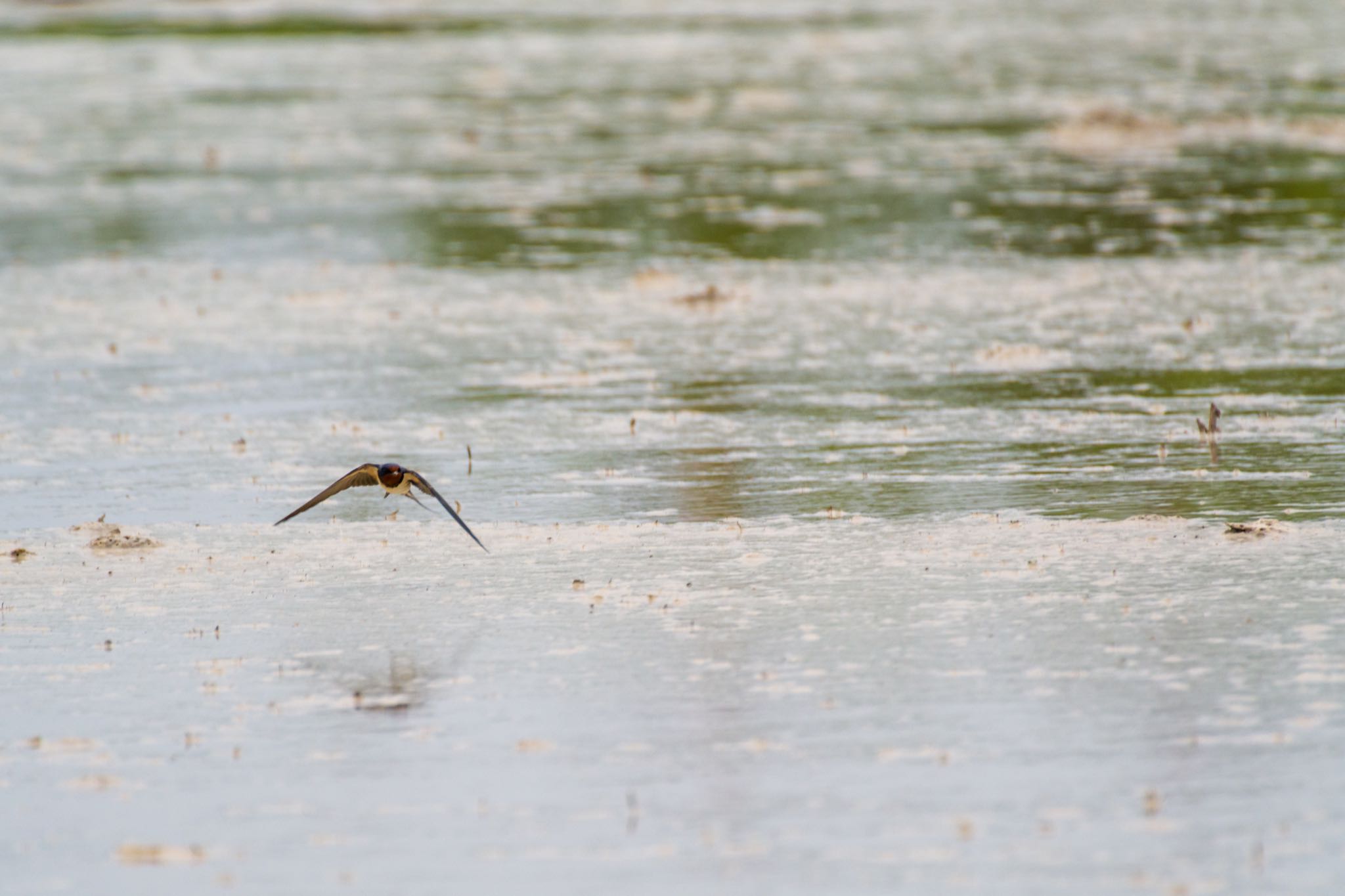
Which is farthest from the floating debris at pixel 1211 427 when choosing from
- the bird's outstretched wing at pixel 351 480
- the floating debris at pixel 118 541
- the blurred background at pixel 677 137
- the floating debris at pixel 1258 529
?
the blurred background at pixel 677 137

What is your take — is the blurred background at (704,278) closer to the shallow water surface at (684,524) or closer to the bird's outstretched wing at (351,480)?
the shallow water surface at (684,524)

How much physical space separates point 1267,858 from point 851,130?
2001 cm

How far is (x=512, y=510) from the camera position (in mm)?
9758

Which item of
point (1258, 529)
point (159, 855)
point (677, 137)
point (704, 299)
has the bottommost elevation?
point (159, 855)

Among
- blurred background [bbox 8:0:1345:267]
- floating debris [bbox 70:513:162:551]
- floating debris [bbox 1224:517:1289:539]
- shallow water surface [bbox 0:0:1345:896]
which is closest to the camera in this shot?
shallow water surface [bbox 0:0:1345:896]

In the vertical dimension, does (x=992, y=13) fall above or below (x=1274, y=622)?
above

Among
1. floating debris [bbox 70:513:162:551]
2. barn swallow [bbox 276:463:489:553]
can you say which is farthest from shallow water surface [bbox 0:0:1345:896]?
barn swallow [bbox 276:463:489:553]

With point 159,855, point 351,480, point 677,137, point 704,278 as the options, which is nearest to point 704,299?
point 704,278

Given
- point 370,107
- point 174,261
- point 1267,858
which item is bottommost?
point 1267,858

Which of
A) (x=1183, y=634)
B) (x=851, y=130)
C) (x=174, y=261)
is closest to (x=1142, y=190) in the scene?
(x=851, y=130)

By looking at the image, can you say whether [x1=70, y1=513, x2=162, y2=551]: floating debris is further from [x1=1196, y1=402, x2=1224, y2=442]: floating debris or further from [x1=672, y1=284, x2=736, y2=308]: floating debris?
[x1=672, y1=284, x2=736, y2=308]: floating debris

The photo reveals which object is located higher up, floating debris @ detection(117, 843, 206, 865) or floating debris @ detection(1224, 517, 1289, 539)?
floating debris @ detection(1224, 517, 1289, 539)

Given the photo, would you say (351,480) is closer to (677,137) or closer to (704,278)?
(704,278)

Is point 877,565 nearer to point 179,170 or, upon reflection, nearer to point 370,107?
point 179,170
